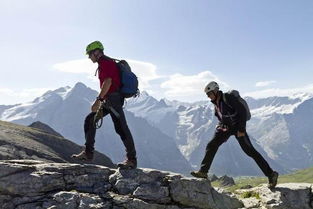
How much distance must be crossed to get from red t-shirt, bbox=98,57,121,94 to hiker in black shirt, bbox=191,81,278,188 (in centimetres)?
372

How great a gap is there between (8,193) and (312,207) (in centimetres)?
1217

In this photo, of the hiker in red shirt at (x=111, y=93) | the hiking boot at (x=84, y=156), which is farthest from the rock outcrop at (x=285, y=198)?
the hiking boot at (x=84, y=156)

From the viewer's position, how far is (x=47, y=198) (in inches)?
579

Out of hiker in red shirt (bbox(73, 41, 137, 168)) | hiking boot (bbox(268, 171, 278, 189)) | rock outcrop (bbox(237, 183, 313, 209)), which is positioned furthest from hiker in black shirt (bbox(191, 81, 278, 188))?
hiker in red shirt (bbox(73, 41, 137, 168))

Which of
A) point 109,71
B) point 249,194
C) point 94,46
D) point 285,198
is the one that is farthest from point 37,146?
point 285,198

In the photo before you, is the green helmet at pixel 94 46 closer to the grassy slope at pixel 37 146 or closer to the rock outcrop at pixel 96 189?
the rock outcrop at pixel 96 189

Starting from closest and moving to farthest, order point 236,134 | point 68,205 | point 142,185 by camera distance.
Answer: point 68,205, point 142,185, point 236,134

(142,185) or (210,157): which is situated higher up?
(210,157)

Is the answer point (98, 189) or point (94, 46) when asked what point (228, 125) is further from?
point (94, 46)

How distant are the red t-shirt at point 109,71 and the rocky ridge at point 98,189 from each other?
341cm

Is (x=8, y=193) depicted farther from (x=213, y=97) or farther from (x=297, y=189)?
(x=297, y=189)

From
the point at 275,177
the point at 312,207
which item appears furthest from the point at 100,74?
the point at 312,207

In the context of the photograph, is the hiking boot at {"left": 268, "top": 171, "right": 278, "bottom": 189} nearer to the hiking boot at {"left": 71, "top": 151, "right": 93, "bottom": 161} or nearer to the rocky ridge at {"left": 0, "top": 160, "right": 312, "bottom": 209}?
the rocky ridge at {"left": 0, "top": 160, "right": 312, "bottom": 209}

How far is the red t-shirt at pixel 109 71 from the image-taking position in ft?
51.9
